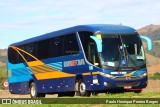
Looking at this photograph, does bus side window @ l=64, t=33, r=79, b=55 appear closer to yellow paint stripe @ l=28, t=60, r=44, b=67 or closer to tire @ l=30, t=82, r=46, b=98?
yellow paint stripe @ l=28, t=60, r=44, b=67

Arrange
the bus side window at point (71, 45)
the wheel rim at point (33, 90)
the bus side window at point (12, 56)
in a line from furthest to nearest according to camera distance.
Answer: the bus side window at point (12, 56), the wheel rim at point (33, 90), the bus side window at point (71, 45)

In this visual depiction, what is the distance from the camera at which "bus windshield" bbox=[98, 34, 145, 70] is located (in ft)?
68.9

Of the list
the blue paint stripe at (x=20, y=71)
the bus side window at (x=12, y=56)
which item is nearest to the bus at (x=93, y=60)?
the blue paint stripe at (x=20, y=71)

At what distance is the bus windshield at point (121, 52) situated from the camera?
21000 mm

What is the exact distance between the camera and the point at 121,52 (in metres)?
21.2

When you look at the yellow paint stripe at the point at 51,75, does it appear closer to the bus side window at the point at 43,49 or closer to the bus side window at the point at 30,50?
the bus side window at the point at 43,49

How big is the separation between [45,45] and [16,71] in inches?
173

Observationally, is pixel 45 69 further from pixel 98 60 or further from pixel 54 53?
pixel 98 60

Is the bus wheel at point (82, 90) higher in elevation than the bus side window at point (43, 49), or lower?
lower

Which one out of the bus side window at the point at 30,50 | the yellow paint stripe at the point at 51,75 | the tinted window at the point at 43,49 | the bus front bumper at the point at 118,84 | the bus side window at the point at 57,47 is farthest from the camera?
the bus side window at the point at 30,50

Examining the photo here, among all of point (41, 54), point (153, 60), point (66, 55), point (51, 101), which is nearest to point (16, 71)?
point (41, 54)

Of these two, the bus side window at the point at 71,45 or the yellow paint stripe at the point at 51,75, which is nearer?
the bus side window at the point at 71,45

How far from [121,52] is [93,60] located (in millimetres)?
1345

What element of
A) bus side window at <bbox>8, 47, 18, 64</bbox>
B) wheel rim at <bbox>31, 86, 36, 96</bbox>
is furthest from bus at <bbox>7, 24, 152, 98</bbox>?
bus side window at <bbox>8, 47, 18, 64</bbox>
